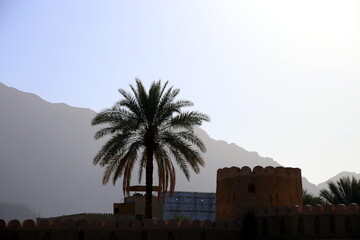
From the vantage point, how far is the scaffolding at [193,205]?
217 feet

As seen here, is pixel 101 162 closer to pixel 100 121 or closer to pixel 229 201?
pixel 100 121

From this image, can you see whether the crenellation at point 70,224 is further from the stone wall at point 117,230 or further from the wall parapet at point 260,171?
the wall parapet at point 260,171

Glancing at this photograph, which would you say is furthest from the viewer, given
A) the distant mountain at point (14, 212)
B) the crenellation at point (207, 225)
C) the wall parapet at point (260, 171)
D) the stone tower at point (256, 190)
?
the distant mountain at point (14, 212)

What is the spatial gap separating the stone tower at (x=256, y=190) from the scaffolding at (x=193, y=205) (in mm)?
37229

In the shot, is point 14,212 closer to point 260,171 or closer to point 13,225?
point 13,225

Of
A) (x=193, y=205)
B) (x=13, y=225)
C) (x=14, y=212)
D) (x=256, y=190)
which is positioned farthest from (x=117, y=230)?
(x=14, y=212)

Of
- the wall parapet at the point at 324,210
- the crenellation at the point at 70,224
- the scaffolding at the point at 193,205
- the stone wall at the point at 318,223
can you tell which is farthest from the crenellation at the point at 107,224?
the scaffolding at the point at 193,205

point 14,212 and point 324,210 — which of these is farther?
point 14,212

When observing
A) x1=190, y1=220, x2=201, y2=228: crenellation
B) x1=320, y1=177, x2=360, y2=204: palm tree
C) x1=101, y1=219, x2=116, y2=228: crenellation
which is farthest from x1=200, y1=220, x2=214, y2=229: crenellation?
x1=320, y1=177, x2=360, y2=204: palm tree

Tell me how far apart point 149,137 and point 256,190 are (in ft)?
20.2

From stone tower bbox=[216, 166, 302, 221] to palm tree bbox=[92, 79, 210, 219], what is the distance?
7.88ft

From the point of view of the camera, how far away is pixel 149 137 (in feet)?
91.1

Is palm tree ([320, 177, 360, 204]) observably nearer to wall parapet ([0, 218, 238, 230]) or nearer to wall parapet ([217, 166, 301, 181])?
wall parapet ([217, 166, 301, 181])

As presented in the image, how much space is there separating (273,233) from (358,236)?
13.0 ft
